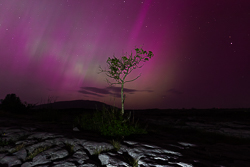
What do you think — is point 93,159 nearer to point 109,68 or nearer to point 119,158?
point 119,158

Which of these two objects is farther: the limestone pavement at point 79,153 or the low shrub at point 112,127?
the low shrub at point 112,127

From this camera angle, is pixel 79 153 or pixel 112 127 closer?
pixel 79 153

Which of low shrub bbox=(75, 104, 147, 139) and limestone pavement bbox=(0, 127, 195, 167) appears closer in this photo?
limestone pavement bbox=(0, 127, 195, 167)

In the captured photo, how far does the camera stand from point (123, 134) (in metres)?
6.87

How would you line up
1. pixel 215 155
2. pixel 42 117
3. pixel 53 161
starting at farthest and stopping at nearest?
pixel 42 117
pixel 215 155
pixel 53 161

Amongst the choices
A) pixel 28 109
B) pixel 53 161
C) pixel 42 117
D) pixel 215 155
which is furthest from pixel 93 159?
pixel 28 109

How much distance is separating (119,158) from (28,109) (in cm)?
1740

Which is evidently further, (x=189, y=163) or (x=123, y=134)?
(x=123, y=134)

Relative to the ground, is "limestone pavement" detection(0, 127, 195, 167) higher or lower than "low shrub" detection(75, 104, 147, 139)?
lower

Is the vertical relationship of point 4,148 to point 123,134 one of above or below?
below

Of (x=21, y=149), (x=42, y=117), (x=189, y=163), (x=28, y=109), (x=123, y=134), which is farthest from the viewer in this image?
(x=28, y=109)

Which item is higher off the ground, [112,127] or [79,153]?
[112,127]

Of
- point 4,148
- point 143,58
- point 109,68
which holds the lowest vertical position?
point 4,148

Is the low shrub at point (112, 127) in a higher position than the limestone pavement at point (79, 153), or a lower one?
higher
